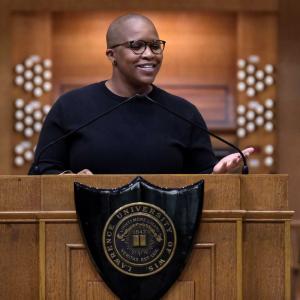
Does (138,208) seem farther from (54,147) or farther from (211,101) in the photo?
(211,101)

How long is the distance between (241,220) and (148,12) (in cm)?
549

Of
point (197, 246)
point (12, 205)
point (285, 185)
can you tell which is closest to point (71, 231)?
point (12, 205)

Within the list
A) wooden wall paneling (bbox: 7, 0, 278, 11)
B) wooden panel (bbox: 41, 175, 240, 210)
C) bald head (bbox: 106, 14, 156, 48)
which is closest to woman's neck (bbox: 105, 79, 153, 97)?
bald head (bbox: 106, 14, 156, 48)

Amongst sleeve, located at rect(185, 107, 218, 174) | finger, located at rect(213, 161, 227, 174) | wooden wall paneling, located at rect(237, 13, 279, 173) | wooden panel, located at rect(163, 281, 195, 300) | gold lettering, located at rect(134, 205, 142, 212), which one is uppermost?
wooden wall paneling, located at rect(237, 13, 279, 173)

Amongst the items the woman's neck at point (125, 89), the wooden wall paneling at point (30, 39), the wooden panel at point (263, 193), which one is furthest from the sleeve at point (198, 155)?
the wooden wall paneling at point (30, 39)

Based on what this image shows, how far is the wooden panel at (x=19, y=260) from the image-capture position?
287 centimetres

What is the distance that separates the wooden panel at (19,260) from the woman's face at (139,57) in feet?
2.71

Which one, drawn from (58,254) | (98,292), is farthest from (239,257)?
(58,254)

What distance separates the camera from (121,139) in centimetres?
338

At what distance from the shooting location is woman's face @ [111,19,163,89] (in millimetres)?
3393

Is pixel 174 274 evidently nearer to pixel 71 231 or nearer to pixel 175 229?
pixel 175 229

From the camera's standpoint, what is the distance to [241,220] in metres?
2.83

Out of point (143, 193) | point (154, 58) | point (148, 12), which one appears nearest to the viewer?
point (143, 193)

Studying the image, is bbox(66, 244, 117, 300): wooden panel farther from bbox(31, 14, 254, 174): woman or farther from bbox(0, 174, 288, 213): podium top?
bbox(31, 14, 254, 174): woman
